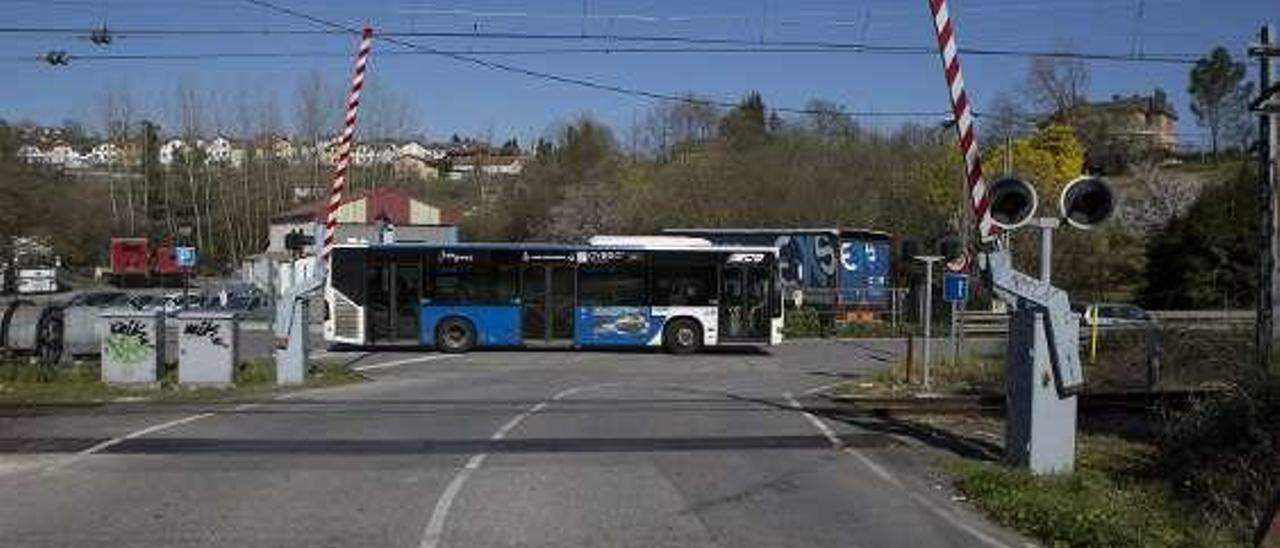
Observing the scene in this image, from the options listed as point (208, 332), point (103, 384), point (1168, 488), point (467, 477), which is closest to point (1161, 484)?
point (1168, 488)

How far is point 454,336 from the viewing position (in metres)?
40.8

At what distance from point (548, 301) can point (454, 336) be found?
2.66 meters

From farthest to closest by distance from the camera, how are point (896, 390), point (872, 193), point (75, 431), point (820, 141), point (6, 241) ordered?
point (820, 141) → point (872, 193) → point (6, 241) → point (896, 390) → point (75, 431)

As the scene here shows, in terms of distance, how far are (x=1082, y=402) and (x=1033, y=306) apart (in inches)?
342

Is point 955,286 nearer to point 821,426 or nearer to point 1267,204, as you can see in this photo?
point 1267,204

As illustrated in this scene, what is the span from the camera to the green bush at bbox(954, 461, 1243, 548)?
34.7 feet

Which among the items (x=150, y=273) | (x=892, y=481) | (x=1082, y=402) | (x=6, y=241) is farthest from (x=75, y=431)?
(x=150, y=273)

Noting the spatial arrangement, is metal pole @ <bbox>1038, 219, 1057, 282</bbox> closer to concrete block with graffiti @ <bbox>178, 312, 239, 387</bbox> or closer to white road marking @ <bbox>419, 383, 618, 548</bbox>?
white road marking @ <bbox>419, 383, 618, 548</bbox>

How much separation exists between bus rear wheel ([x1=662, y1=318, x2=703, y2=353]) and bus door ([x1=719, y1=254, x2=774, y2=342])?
2.54 ft

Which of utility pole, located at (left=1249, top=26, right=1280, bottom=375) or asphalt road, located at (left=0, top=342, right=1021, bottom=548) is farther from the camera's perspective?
utility pole, located at (left=1249, top=26, right=1280, bottom=375)

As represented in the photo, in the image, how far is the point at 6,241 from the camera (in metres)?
71.9

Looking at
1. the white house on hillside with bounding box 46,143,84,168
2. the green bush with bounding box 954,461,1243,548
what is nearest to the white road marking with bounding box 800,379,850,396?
the green bush with bounding box 954,461,1243,548

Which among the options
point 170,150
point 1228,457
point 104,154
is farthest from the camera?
point 104,154

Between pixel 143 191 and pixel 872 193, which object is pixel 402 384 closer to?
pixel 872 193
